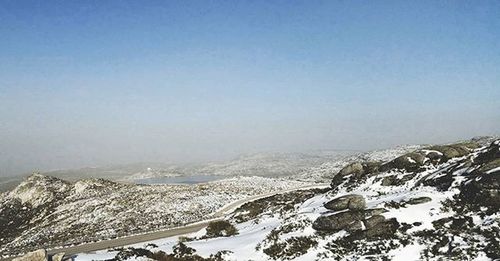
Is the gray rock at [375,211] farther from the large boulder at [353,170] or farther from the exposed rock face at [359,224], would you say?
the large boulder at [353,170]

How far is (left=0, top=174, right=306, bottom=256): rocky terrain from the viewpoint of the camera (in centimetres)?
4928

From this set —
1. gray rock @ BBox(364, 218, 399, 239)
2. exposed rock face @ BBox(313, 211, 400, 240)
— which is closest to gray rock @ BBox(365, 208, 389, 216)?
exposed rock face @ BBox(313, 211, 400, 240)

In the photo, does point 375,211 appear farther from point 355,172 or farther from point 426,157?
point 355,172

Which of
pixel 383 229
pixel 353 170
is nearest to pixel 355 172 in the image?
pixel 353 170

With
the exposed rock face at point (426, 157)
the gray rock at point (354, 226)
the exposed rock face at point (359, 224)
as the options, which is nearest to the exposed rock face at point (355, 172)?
the exposed rock face at point (426, 157)

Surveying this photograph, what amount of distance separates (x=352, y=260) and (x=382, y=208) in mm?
6020

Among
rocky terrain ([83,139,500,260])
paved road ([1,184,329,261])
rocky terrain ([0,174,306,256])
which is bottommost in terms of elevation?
rocky terrain ([0,174,306,256])

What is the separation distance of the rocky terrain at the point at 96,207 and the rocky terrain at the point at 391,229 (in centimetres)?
2126

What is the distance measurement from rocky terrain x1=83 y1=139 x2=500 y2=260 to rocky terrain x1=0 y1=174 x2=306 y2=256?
21.3 meters

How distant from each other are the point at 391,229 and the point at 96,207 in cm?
5163

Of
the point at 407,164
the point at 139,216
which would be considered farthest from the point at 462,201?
the point at 139,216

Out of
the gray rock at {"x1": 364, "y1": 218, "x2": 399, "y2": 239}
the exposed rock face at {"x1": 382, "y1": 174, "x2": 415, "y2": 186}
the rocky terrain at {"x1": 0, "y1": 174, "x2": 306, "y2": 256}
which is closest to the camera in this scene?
the gray rock at {"x1": 364, "y1": 218, "x2": 399, "y2": 239}

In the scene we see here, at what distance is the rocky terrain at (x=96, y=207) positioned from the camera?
4928cm

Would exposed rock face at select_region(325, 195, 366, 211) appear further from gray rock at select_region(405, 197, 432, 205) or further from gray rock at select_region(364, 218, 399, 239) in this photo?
gray rock at select_region(405, 197, 432, 205)
